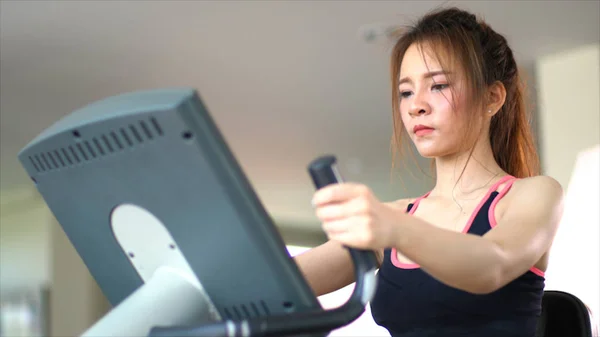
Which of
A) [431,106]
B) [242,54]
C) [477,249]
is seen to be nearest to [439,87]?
[431,106]

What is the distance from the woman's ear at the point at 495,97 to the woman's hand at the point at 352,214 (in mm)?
629

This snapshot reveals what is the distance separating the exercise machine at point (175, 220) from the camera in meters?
0.72

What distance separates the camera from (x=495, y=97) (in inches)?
53.0

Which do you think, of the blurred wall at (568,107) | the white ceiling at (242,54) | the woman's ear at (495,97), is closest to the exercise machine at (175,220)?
the woman's ear at (495,97)

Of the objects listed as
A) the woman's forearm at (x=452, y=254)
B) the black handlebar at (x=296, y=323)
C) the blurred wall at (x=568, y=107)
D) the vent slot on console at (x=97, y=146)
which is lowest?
the blurred wall at (x=568, y=107)

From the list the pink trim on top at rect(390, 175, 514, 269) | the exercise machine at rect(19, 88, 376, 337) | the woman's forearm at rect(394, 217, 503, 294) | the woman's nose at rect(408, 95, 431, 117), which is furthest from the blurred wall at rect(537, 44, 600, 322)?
the exercise machine at rect(19, 88, 376, 337)

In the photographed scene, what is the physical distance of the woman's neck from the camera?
132cm

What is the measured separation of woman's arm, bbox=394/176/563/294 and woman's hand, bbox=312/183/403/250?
0.04 m

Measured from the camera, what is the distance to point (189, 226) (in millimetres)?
790

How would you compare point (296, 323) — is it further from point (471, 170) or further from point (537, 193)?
point (471, 170)

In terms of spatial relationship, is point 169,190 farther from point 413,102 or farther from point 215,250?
point 413,102

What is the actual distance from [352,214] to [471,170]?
0.63 m

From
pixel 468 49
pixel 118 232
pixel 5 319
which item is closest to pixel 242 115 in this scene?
pixel 468 49

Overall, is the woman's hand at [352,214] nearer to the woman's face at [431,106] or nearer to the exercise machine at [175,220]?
the exercise machine at [175,220]
